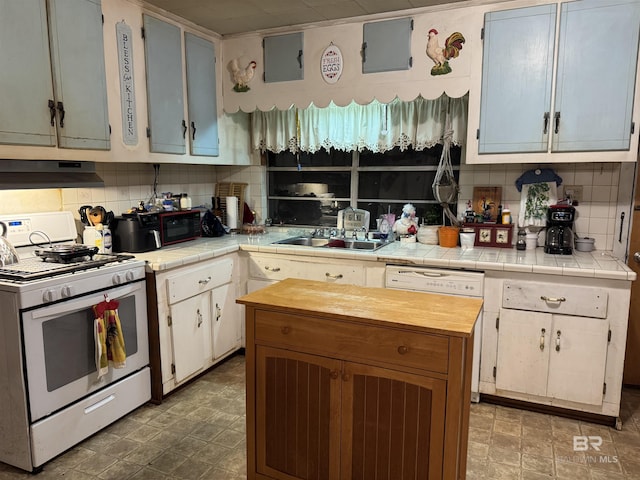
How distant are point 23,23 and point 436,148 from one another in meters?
2.68

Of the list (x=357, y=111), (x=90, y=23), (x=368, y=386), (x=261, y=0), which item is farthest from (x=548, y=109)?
(x=90, y=23)

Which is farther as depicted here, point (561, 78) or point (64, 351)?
point (561, 78)

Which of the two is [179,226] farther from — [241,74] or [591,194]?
[591,194]

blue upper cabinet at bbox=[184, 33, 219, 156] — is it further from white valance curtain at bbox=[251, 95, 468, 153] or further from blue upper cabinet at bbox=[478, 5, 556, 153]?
blue upper cabinet at bbox=[478, 5, 556, 153]

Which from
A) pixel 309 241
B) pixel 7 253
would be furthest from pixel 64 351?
pixel 309 241

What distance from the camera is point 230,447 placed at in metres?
2.34

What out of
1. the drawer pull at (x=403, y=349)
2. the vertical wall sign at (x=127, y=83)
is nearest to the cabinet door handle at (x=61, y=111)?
the vertical wall sign at (x=127, y=83)

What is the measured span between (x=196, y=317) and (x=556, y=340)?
2196 millimetres

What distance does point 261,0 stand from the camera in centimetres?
273

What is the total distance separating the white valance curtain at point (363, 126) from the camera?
128 inches

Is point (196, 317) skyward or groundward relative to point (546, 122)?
groundward

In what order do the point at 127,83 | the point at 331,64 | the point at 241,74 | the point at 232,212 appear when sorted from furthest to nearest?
the point at 232,212
the point at 241,74
the point at 331,64
the point at 127,83

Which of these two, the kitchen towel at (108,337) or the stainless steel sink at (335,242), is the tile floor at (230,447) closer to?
the kitchen towel at (108,337)

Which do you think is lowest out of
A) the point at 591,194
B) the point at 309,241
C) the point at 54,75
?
the point at 309,241
